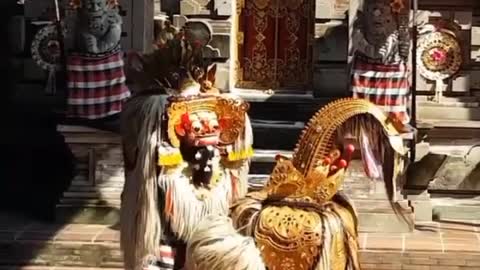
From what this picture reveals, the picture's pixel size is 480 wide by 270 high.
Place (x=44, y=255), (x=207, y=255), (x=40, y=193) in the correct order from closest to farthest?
(x=207, y=255), (x=44, y=255), (x=40, y=193)

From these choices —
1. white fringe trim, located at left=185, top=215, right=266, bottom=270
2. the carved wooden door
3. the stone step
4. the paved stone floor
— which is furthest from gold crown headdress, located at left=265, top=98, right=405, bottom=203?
the carved wooden door

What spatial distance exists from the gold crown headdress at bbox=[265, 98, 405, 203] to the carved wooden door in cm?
735

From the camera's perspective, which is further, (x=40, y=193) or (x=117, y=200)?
→ (x=40, y=193)

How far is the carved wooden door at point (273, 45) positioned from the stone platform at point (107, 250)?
3.26 meters

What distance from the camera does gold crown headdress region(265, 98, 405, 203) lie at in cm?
604

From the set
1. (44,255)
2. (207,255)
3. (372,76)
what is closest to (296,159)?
(207,255)

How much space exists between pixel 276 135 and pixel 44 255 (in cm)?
320

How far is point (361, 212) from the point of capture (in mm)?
10859

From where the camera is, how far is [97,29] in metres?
11.1

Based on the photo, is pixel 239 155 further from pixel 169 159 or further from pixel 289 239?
pixel 289 239

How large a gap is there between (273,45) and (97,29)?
9.89 ft

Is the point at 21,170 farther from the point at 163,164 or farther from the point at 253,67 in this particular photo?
the point at 163,164

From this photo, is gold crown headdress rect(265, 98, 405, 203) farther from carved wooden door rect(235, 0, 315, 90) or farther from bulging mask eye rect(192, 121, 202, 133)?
carved wooden door rect(235, 0, 315, 90)

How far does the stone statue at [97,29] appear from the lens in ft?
36.3
